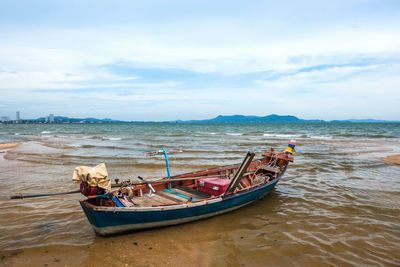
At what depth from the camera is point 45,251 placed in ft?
22.0

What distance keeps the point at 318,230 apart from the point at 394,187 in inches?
289

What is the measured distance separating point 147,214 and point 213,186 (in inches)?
119

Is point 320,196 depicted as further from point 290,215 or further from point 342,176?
point 342,176

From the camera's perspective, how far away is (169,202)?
8.20 meters

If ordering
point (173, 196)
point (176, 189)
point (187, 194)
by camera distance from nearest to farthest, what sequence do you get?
point (173, 196) < point (187, 194) < point (176, 189)

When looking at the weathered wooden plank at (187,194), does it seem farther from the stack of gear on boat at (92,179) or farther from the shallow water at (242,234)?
the stack of gear on boat at (92,179)

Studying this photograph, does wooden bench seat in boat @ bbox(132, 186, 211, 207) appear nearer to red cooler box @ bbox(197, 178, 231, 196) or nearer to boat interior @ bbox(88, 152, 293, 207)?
boat interior @ bbox(88, 152, 293, 207)

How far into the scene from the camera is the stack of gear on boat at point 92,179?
6.66 meters

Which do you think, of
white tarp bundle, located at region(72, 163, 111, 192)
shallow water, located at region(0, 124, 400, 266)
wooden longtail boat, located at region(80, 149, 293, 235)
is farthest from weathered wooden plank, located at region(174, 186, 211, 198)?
white tarp bundle, located at region(72, 163, 111, 192)

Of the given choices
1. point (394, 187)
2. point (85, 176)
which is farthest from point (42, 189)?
point (394, 187)

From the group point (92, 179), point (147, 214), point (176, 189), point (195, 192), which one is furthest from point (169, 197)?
point (92, 179)

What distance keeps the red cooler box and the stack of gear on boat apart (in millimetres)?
3893

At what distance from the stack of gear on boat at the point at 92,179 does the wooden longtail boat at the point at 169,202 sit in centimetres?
25

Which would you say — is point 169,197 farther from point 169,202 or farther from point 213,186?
point 213,186
